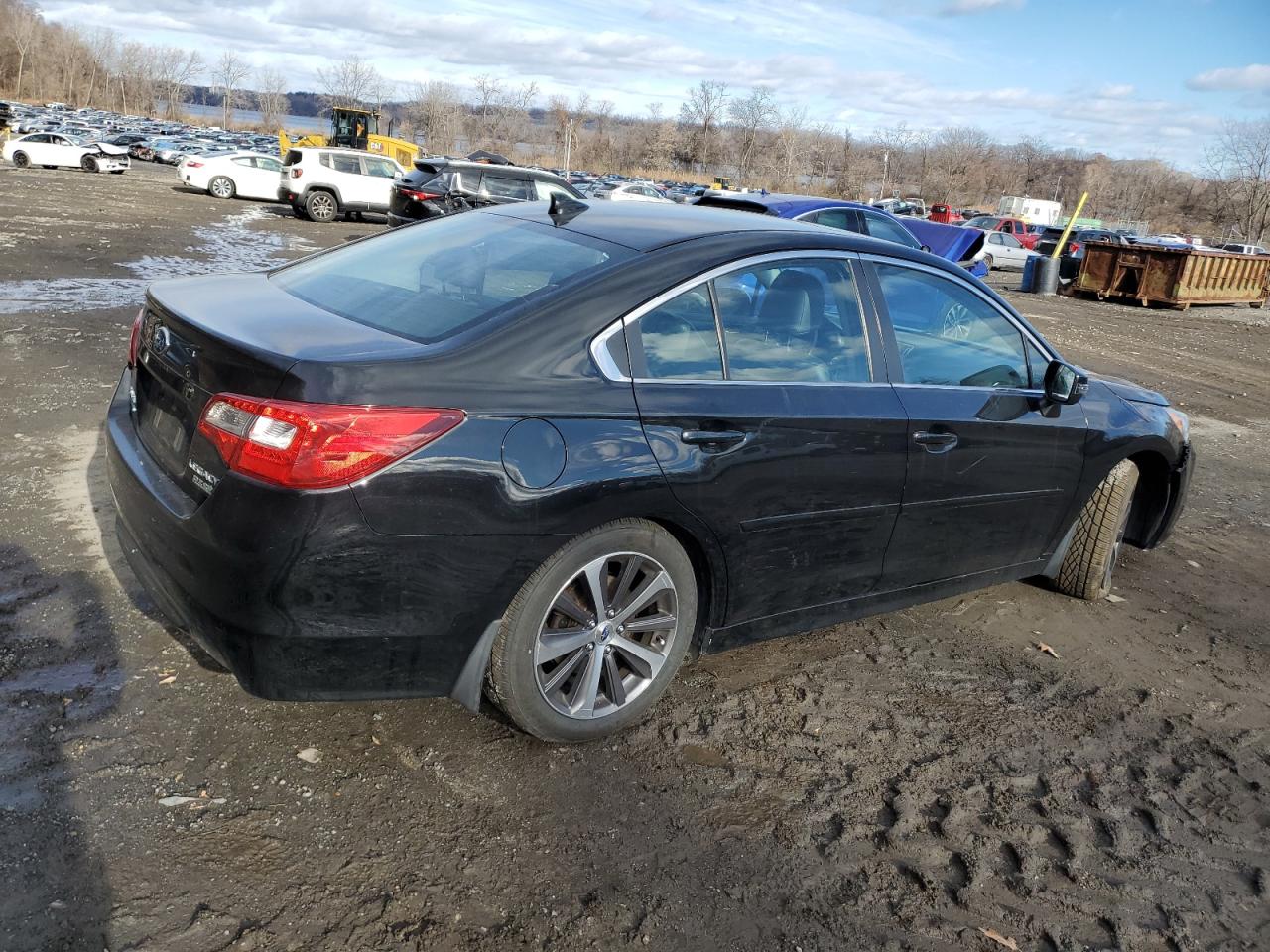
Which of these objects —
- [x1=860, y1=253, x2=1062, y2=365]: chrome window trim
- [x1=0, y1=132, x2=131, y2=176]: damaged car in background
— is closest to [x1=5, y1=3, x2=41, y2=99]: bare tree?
[x1=0, y1=132, x2=131, y2=176]: damaged car in background

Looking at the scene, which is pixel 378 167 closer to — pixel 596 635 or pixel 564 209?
pixel 564 209

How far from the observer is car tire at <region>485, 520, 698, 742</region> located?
3.01 metres

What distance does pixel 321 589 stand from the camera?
2.71 meters

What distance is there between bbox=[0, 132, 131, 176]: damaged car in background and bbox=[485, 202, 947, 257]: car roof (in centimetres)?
4062

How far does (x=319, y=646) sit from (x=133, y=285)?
10571 mm

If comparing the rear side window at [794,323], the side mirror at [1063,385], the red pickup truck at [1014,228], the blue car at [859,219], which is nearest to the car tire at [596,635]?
the rear side window at [794,323]

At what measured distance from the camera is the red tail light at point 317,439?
8.66 feet

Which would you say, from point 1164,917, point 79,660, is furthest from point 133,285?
point 1164,917

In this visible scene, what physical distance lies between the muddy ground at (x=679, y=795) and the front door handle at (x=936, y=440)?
93 cm

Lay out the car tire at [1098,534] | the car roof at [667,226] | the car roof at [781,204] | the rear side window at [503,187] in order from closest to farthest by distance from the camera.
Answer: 1. the car roof at [667,226]
2. the car tire at [1098,534]
3. the car roof at [781,204]
4. the rear side window at [503,187]

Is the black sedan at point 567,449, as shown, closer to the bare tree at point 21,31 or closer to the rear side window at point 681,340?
the rear side window at point 681,340

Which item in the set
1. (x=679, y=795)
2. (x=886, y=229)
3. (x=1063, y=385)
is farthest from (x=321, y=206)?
(x=679, y=795)

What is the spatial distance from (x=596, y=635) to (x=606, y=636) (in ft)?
0.13

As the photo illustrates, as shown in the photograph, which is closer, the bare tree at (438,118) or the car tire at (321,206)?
the car tire at (321,206)
